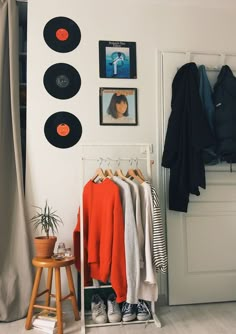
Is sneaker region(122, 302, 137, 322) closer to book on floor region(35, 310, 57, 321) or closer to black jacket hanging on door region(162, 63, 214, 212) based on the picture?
book on floor region(35, 310, 57, 321)

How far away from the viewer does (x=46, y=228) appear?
2018mm

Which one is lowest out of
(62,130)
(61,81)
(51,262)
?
(51,262)

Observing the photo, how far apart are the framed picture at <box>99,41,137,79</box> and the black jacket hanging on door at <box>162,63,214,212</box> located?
1.45 ft

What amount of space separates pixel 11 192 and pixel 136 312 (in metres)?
1.23

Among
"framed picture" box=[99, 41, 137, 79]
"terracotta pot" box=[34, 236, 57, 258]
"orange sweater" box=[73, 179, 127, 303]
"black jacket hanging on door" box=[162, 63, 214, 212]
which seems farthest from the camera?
"framed picture" box=[99, 41, 137, 79]

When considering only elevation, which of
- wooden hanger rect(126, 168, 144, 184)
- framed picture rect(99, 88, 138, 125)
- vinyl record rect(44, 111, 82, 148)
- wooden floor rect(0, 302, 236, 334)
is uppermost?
framed picture rect(99, 88, 138, 125)

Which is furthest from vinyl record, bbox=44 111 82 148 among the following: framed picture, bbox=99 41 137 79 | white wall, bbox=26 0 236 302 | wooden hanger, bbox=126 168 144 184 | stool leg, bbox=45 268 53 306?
stool leg, bbox=45 268 53 306

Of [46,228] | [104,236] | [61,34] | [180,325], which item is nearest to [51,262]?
[46,228]

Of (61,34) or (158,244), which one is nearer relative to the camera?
(158,244)

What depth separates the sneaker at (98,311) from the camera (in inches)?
78.0

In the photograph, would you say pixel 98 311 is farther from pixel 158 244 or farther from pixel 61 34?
pixel 61 34

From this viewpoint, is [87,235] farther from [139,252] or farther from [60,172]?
[60,172]

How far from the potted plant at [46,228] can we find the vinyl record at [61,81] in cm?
86

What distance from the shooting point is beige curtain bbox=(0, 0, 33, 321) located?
2.09 m
